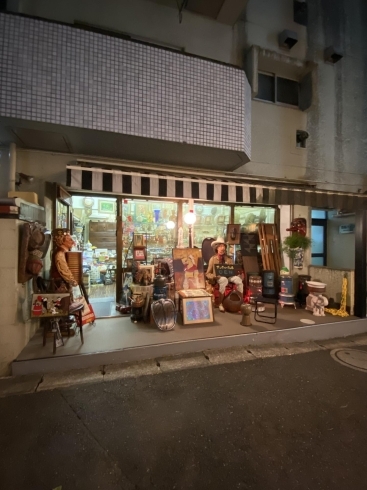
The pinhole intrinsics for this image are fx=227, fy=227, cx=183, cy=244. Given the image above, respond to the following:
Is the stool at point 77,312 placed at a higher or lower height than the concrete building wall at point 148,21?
lower

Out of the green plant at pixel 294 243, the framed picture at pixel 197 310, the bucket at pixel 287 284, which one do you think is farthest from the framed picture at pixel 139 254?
the green plant at pixel 294 243

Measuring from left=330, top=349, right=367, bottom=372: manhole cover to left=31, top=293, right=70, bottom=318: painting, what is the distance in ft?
17.2

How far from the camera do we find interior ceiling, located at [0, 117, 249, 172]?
455 centimetres

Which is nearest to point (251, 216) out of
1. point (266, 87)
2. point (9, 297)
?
point (266, 87)

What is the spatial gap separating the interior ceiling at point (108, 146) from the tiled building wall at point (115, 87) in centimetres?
23

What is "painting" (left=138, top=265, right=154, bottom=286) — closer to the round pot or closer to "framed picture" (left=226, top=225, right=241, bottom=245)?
"framed picture" (left=226, top=225, right=241, bottom=245)

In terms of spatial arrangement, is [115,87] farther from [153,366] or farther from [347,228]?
[347,228]

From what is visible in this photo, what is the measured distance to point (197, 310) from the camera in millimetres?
5453

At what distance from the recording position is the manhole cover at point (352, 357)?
165 inches

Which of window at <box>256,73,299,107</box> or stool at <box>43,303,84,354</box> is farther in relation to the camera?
window at <box>256,73,299,107</box>

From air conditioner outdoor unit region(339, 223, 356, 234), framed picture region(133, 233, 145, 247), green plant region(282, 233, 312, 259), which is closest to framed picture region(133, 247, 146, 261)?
framed picture region(133, 233, 145, 247)

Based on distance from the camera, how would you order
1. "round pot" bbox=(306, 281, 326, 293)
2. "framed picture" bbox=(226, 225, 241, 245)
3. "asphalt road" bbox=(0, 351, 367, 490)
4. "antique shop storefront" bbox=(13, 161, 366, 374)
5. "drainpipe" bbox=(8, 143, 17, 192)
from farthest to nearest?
1. "framed picture" bbox=(226, 225, 241, 245)
2. "round pot" bbox=(306, 281, 326, 293)
3. "drainpipe" bbox=(8, 143, 17, 192)
4. "antique shop storefront" bbox=(13, 161, 366, 374)
5. "asphalt road" bbox=(0, 351, 367, 490)

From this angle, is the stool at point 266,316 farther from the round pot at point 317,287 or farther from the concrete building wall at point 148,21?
the concrete building wall at point 148,21

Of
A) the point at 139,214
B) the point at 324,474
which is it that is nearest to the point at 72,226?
the point at 139,214
